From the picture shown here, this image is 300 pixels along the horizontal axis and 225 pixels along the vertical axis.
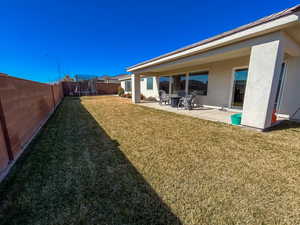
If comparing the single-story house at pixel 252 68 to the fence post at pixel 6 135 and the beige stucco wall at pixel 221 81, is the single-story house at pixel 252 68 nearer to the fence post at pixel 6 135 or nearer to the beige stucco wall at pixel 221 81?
the beige stucco wall at pixel 221 81

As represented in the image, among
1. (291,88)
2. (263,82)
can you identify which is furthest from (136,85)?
(291,88)

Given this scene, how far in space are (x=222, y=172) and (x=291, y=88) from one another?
18.3ft

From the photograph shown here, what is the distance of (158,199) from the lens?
149cm

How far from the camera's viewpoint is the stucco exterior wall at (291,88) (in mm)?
4688

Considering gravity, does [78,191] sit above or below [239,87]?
below

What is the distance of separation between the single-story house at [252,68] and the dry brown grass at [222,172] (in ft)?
4.11

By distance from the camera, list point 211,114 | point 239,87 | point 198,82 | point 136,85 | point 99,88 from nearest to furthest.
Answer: point 211,114, point 239,87, point 198,82, point 136,85, point 99,88

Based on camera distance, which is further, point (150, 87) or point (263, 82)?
point (150, 87)

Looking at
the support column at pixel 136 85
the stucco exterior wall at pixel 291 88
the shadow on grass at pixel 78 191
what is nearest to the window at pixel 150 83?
the support column at pixel 136 85

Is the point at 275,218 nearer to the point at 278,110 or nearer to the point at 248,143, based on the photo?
the point at 248,143

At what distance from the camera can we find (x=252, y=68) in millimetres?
3654

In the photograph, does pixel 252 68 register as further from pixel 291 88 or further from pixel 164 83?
pixel 164 83

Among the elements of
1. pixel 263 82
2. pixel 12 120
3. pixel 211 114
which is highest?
pixel 263 82

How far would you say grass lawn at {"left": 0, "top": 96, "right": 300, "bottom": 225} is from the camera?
1.30 meters
